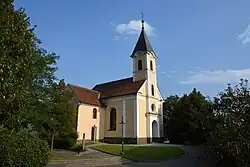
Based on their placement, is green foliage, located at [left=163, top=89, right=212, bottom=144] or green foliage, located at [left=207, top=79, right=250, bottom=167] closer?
green foliage, located at [left=207, top=79, right=250, bottom=167]

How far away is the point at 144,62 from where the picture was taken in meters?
44.2

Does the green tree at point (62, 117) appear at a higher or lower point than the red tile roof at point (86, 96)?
lower

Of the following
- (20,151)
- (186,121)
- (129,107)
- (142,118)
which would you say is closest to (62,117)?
(20,151)

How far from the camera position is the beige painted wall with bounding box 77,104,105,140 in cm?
3838

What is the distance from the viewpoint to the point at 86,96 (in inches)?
1644

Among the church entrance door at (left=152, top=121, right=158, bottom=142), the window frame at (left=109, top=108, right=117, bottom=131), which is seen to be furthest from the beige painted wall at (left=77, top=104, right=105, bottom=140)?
the church entrance door at (left=152, top=121, right=158, bottom=142)

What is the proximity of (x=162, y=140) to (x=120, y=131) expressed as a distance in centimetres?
824

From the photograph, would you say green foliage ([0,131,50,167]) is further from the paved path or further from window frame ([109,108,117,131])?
window frame ([109,108,117,131])

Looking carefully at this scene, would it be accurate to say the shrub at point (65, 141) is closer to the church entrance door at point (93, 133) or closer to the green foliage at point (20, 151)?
the church entrance door at point (93, 133)

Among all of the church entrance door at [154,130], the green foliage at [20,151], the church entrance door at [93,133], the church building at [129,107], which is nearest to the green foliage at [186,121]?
the church entrance door at [154,130]

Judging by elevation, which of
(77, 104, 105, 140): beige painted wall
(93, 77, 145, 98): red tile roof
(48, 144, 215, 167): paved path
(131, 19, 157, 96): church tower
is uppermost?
(131, 19, 157, 96): church tower

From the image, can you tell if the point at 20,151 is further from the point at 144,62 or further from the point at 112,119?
the point at 144,62

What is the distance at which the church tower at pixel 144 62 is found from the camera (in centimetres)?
4362

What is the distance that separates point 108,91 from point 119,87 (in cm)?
233
